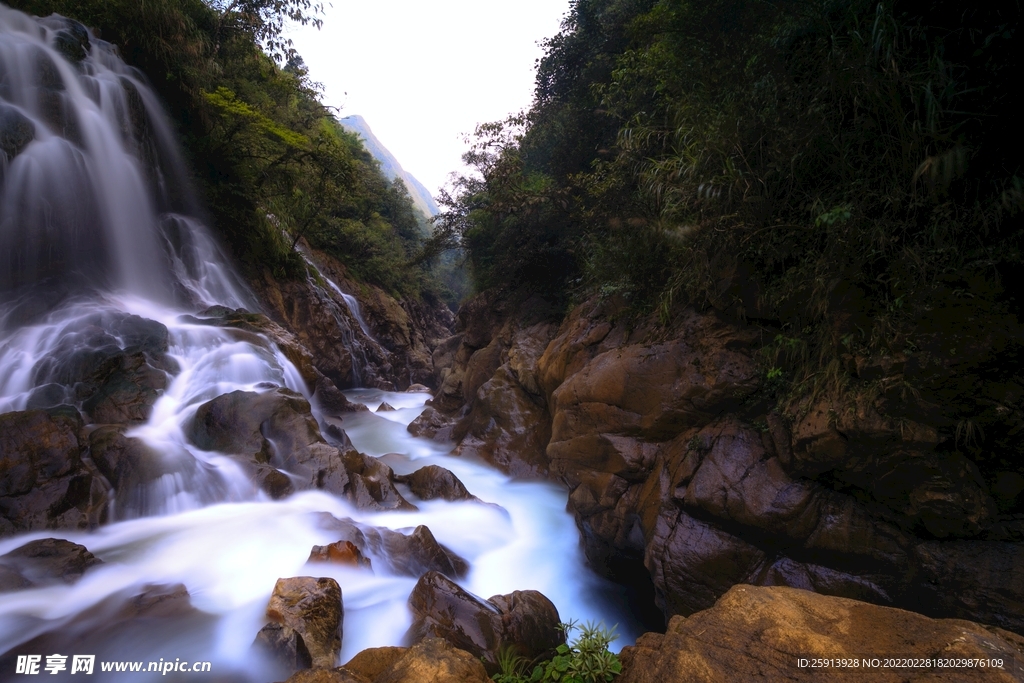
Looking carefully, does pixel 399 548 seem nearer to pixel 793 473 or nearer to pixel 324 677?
pixel 324 677

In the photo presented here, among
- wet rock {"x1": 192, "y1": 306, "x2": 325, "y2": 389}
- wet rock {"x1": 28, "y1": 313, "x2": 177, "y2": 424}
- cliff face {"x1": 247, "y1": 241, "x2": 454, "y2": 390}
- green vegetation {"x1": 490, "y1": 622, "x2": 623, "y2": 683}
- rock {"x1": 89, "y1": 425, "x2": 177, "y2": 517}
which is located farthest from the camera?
cliff face {"x1": 247, "y1": 241, "x2": 454, "y2": 390}

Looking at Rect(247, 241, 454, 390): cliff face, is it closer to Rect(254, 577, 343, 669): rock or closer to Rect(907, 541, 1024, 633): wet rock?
Rect(254, 577, 343, 669): rock

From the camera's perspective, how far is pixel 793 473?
147 inches

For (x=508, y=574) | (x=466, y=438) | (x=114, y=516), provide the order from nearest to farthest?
(x=114, y=516)
(x=508, y=574)
(x=466, y=438)

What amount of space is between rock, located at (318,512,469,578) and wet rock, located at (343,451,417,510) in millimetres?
731

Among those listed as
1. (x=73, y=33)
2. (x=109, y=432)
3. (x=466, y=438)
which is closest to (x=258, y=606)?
(x=109, y=432)

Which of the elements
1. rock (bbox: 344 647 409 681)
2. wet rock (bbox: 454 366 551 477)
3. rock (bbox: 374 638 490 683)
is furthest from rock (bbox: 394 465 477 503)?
rock (bbox: 374 638 490 683)

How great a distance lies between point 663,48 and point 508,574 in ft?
23.2

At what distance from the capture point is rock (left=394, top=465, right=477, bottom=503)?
659cm

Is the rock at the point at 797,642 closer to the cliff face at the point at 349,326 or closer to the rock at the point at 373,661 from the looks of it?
the rock at the point at 373,661

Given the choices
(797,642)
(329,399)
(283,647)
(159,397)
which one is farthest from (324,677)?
(329,399)

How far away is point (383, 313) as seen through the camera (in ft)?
61.9

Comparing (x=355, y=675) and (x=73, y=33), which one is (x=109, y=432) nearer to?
(x=355, y=675)

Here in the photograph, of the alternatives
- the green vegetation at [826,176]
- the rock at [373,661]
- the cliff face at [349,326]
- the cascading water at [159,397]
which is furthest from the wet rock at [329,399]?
the rock at [373,661]
